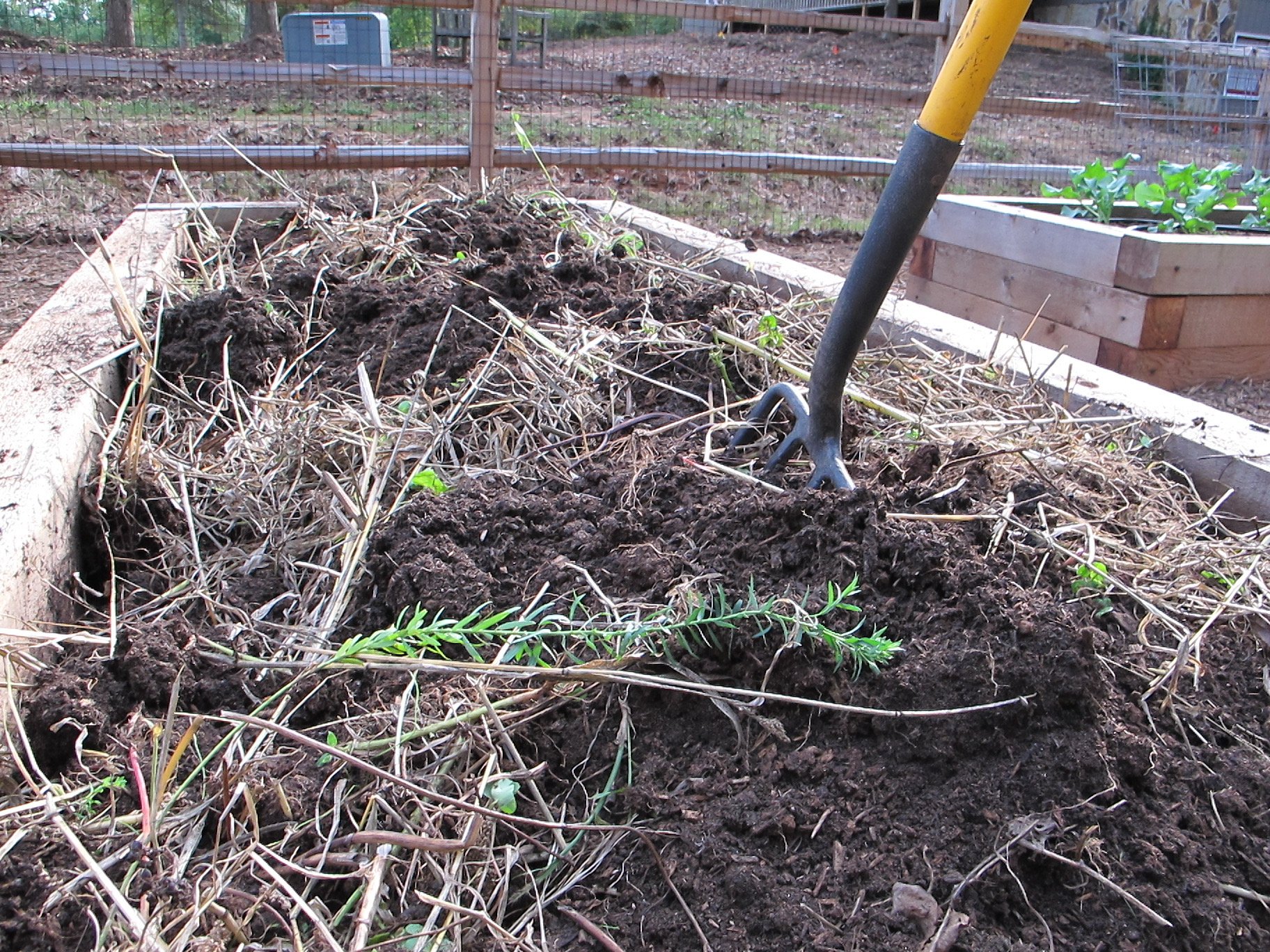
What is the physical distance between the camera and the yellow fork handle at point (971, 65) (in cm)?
125

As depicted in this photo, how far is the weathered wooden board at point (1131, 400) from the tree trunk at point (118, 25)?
23.1 feet

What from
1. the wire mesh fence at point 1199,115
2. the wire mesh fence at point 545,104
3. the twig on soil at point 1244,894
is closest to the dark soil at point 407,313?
the wire mesh fence at point 545,104

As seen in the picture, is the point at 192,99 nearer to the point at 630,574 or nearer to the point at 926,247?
the point at 926,247

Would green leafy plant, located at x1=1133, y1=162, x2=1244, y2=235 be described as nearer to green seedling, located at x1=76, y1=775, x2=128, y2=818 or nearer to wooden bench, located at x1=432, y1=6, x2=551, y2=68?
green seedling, located at x1=76, y1=775, x2=128, y2=818

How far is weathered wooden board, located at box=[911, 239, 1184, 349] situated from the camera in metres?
3.07

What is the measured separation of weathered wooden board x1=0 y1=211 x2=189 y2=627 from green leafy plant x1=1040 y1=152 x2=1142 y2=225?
11.4 feet

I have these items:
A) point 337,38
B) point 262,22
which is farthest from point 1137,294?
point 262,22

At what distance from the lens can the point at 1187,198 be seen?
3.92m

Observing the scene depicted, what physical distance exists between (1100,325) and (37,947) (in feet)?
10.9

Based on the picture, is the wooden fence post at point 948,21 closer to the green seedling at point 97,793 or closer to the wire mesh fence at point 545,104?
the wire mesh fence at point 545,104

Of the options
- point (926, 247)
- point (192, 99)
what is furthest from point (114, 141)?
point (926, 247)

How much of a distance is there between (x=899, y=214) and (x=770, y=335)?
1.99 feet

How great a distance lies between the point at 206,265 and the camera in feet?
8.95

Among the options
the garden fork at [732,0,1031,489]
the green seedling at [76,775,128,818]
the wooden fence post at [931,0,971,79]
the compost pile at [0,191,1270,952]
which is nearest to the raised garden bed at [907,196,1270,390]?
the compost pile at [0,191,1270,952]
